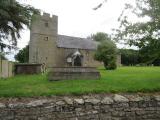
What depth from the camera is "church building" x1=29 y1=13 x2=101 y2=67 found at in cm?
5534

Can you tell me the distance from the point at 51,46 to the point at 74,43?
25.5ft

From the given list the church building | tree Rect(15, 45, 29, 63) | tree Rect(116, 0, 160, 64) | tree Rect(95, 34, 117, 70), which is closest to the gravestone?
tree Rect(116, 0, 160, 64)

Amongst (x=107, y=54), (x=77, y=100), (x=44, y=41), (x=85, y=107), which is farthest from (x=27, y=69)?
(x=44, y=41)

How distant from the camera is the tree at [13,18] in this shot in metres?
12.5

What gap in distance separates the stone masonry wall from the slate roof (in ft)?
157

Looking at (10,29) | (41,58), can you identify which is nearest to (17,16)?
(10,29)

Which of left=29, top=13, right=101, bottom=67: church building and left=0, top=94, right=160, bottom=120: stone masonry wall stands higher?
left=29, top=13, right=101, bottom=67: church building

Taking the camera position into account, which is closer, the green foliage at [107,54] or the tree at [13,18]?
the tree at [13,18]

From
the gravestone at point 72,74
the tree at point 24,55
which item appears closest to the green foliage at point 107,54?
the gravestone at point 72,74

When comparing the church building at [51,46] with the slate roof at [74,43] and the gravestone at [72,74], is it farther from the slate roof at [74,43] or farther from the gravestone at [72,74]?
the gravestone at [72,74]

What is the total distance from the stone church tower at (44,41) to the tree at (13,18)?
4066cm

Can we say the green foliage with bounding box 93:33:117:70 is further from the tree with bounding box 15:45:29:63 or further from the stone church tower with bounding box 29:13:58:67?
the tree with bounding box 15:45:29:63

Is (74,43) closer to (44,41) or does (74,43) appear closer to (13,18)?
(44,41)

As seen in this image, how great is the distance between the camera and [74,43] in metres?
63.8
